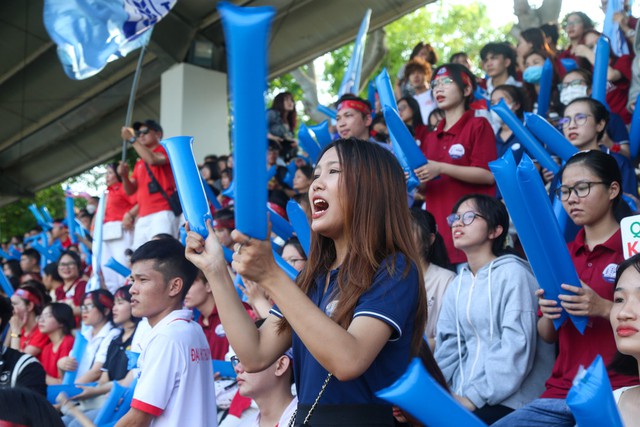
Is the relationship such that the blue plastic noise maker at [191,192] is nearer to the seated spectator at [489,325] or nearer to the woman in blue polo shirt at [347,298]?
the woman in blue polo shirt at [347,298]

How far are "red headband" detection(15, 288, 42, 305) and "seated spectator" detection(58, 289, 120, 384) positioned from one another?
788 millimetres

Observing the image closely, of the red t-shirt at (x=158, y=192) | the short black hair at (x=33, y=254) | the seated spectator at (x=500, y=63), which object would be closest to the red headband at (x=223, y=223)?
the red t-shirt at (x=158, y=192)

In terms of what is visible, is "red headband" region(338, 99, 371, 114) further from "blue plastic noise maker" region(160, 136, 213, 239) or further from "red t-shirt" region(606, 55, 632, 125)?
"blue plastic noise maker" region(160, 136, 213, 239)

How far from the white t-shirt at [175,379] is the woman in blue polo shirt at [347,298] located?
3.52ft

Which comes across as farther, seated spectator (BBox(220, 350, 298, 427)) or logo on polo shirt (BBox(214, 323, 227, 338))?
logo on polo shirt (BBox(214, 323, 227, 338))

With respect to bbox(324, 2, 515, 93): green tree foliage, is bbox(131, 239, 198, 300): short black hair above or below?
below

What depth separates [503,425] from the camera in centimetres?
307

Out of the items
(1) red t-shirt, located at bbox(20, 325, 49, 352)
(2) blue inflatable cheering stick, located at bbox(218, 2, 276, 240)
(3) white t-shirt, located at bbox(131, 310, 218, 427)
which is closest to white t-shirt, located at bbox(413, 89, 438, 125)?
(1) red t-shirt, located at bbox(20, 325, 49, 352)

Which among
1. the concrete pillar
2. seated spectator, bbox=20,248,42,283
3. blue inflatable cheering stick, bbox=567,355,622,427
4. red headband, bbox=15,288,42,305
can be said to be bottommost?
blue inflatable cheering stick, bbox=567,355,622,427

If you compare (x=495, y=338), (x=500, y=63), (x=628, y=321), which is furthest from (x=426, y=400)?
(x=500, y=63)

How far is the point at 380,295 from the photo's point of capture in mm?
2105

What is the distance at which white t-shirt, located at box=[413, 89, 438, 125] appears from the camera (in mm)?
7895

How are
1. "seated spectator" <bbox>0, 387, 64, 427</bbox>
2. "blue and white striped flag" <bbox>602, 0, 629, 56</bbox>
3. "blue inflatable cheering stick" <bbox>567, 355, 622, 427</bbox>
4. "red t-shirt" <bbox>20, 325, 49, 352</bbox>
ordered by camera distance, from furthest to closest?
"red t-shirt" <bbox>20, 325, 49, 352</bbox>
"blue and white striped flag" <bbox>602, 0, 629, 56</bbox>
"seated spectator" <bbox>0, 387, 64, 427</bbox>
"blue inflatable cheering stick" <bbox>567, 355, 622, 427</bbox>

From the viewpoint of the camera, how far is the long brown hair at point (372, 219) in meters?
2.20
